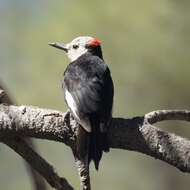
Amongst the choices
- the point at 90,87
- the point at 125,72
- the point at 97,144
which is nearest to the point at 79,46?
the point at 90,87

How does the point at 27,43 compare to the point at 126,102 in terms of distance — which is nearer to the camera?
the point at 126,102

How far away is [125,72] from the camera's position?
930 cm

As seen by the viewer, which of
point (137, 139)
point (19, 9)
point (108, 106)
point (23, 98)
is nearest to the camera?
point (137, 139)

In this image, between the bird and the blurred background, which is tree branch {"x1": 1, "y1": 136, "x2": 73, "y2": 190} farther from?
the blurred background

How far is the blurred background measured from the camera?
919cm

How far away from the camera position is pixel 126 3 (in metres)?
9.44

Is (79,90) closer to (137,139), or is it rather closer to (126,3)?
(137,139)

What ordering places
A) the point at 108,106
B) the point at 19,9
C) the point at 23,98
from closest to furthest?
the point at 108,106 < the point at 23,98 < the point at 19,9

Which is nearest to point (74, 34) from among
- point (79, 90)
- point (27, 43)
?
point (27, 43)

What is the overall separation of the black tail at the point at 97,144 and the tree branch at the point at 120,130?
0.03m

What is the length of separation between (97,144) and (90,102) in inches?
11.5

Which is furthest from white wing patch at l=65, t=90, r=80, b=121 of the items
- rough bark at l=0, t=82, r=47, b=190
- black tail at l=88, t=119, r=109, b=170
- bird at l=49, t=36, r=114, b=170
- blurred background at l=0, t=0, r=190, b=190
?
blurred background at l=0, t=0, r=190, b=190

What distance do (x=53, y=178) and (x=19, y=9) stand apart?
24.1 feet

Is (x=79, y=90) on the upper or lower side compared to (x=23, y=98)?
upper
